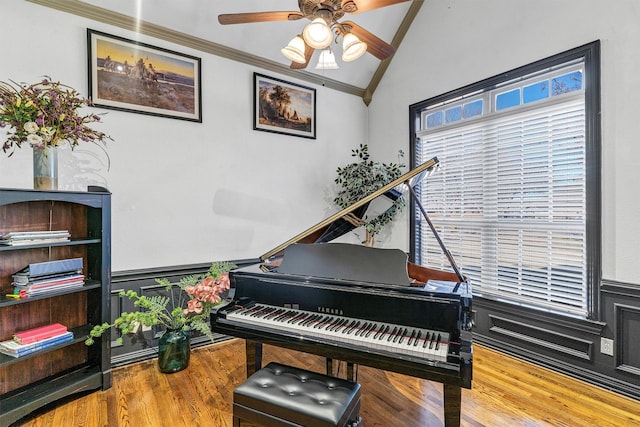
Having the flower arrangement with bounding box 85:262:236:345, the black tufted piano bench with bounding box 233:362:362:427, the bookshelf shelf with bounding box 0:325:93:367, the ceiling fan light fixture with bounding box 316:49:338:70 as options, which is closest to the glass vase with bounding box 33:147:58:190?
the flower arrangement with bounding box 85:262:236:345

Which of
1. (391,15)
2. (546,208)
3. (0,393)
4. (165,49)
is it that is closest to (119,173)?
(165,49)

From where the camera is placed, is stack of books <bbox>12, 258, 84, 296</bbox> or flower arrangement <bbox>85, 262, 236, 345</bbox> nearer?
stack of books <bbox>12, 258, 84, 296</bbox>

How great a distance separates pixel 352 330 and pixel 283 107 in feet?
9.14

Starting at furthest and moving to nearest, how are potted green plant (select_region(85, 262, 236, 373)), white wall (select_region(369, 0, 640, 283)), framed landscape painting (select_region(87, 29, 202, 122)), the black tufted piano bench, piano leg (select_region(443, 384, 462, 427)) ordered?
framed landscape painting (select_region(87, 29, 202, 122)) → potted green plant (select_region(85, 262, 236, 373)) → white wall (select_region(369, 0, 640, 283)) → piano leg (select_region(443, 384, 462, 427)) → the black tufted piano bench

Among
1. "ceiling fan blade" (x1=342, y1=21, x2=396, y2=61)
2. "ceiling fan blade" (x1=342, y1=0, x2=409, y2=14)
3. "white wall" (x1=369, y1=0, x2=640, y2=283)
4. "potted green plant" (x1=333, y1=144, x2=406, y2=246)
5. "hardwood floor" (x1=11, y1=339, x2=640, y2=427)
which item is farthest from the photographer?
"potted green plant" (x1=333, y1=144, x2=406, y2=246)

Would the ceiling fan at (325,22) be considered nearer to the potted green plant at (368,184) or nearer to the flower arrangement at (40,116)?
the flower arrangement at (40,116)

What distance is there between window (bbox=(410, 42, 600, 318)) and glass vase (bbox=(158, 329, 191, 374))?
2.84 m

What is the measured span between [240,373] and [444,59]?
12.5ft

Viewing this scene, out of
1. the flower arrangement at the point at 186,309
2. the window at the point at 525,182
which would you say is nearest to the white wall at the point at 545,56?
the window at the point at 525,182

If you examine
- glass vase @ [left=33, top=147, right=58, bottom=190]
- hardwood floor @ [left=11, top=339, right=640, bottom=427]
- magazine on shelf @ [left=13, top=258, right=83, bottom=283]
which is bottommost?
hardwood floor @ [left=11, top=339, right=640, bottom=427]

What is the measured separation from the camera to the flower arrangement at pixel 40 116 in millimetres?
1952

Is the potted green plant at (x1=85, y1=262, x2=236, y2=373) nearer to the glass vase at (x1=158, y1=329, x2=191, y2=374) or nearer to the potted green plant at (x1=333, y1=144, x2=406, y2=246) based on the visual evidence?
the glass vase at (x1=158, y1=329, x2=191, y2=374)

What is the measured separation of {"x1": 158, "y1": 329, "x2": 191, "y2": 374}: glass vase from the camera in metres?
2.56

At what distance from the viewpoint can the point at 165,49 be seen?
290 centimetres
